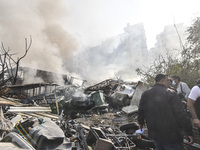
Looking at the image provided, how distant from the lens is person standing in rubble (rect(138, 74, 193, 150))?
1.88 metres

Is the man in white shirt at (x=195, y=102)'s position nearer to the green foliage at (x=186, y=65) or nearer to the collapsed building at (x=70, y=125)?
the collapsed building at (x=70, y=125)

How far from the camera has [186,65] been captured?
6.02 meters

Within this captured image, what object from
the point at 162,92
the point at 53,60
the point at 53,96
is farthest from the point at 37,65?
the point at 162,92

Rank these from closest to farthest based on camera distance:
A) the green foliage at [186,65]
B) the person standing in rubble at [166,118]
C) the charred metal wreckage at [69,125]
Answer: the person standing in rubble at [166,118] → the charred metal wreckage at [69,125] → the green foliage at [186,65]

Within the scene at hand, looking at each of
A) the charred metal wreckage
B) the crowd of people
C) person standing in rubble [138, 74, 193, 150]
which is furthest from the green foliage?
person standing in rubble [138, 74, 193, 150]

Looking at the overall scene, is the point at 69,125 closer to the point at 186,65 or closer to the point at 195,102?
the point at 195,102

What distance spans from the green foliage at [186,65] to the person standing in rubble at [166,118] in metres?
4.13

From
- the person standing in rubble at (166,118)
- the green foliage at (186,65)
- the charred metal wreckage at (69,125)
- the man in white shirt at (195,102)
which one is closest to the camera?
the person standing in rubble at (166,118)

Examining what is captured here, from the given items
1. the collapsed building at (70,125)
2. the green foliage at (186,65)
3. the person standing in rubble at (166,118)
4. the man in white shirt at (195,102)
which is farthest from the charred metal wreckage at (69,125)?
the green foliage at (186,65)

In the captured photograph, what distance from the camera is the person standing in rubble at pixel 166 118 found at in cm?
188

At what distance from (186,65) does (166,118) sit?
16.9 feet

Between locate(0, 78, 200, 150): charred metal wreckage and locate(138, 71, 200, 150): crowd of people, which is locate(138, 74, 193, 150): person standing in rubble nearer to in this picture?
locate(138, 71, 200, 150): crowd of people

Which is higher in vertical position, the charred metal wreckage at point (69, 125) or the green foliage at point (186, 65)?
the green foliage at point (186, 65)

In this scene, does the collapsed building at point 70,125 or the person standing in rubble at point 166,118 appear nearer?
the person standing in rubble at point 166,118
